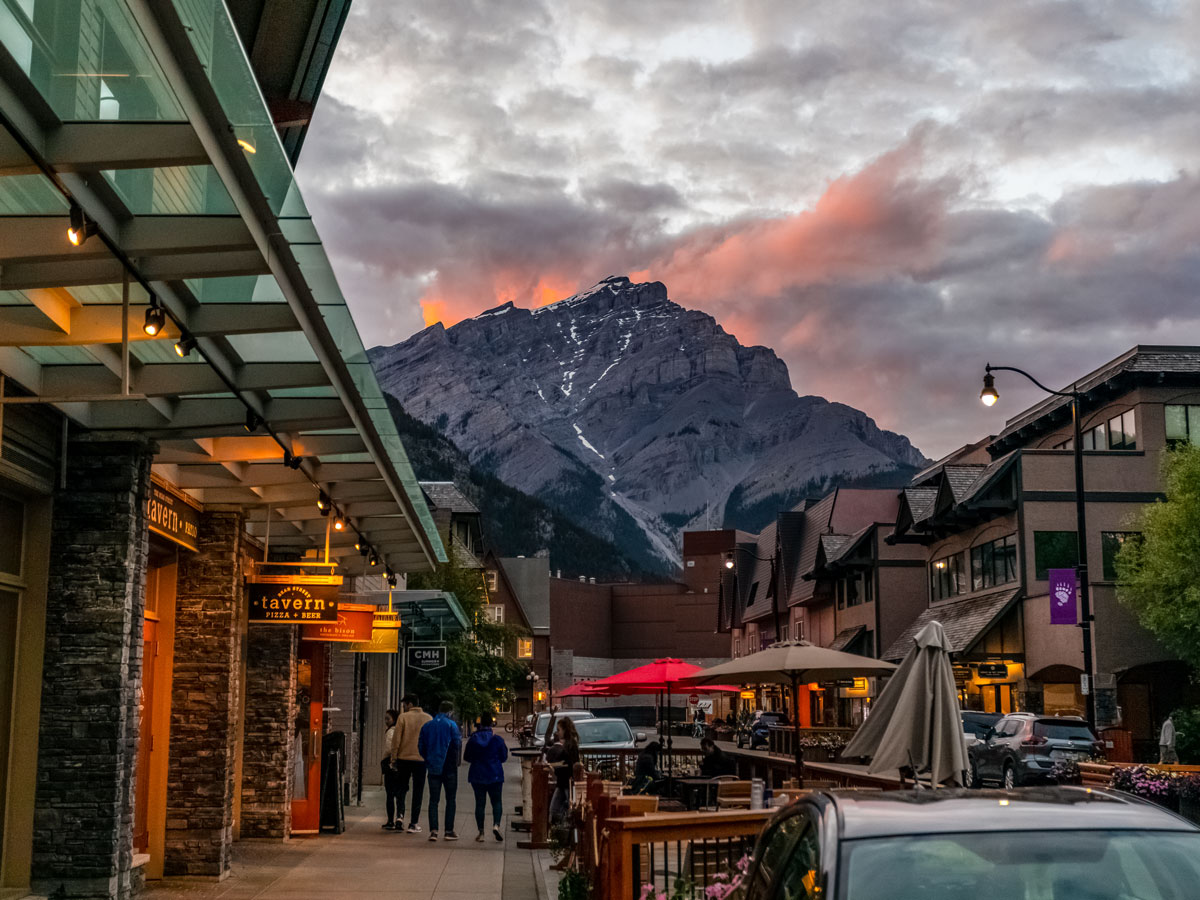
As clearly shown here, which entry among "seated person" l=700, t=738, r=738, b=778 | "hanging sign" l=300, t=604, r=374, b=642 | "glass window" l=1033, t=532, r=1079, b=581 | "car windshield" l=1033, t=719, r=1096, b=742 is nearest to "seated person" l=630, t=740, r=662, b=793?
"seated person" l=700, t=738, r=738, b=778

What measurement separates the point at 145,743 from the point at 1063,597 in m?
24.4

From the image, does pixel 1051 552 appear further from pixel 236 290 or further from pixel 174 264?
pixel 174 264

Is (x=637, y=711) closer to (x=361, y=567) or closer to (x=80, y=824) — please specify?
(x=361, y=567)

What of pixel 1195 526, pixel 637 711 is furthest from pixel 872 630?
pixel 637 711

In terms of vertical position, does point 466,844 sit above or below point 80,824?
below

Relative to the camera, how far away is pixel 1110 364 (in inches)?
1735

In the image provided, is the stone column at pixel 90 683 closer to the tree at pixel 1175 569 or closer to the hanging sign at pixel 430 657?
the hanging sign at pixel 430 657

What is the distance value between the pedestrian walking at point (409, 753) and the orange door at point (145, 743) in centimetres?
654

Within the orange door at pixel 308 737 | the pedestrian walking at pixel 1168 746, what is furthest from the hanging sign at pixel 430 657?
the pedestrian walking at pixel 1168 746

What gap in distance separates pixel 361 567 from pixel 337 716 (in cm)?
460

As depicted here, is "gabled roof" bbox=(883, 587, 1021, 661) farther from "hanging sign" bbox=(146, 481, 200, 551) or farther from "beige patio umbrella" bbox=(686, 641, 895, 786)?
"hanging sign" bbox=(146, 481, 200, 551)

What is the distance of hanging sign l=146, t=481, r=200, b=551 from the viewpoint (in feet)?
43.7

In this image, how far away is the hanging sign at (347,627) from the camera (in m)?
18.8

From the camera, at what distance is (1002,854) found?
4.94 meters
